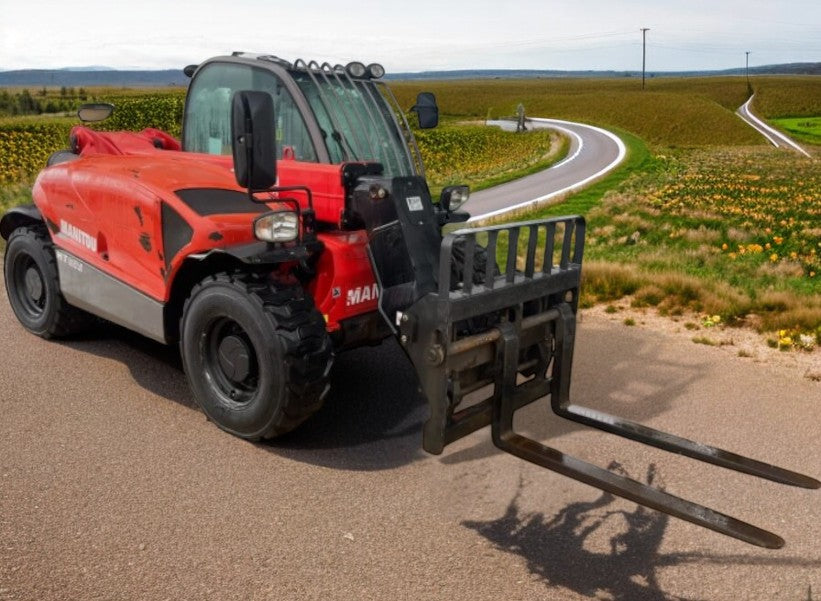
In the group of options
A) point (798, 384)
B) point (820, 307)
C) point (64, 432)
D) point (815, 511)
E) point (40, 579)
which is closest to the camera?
Result: point (40, 579)

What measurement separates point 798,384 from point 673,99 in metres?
85.1

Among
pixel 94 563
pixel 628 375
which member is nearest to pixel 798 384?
pixel 628 375

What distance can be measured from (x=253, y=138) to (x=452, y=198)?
1805 mm

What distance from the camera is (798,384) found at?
6273 mm

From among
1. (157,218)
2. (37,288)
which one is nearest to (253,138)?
(157,218)

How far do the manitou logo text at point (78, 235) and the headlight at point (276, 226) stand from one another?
1.87 meters

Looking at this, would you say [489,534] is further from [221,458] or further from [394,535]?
[221,458]

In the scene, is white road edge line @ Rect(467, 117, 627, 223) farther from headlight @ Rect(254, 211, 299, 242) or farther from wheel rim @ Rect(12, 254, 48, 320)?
headlight @ Rect(254, 211, 299, 242)

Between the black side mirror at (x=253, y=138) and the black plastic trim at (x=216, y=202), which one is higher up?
the black side mirror at (x=253, y=138)

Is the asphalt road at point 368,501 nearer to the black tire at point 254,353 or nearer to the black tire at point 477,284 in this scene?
the black tire at point 254,353

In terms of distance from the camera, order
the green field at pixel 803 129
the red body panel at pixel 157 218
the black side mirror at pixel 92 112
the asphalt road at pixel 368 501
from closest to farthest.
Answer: the asphalt road at pixel 368 501 → the red body panel at pixel 157 218 → the black side mirror at pixel 92 112 → the green field at pixel 803 129

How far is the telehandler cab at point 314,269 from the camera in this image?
→ 414 centimetres

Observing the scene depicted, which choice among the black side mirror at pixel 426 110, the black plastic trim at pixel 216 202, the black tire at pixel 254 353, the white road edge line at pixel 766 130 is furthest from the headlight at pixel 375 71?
the white road edge line at pixel 766 130

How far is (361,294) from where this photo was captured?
Result: 5.00 metres
